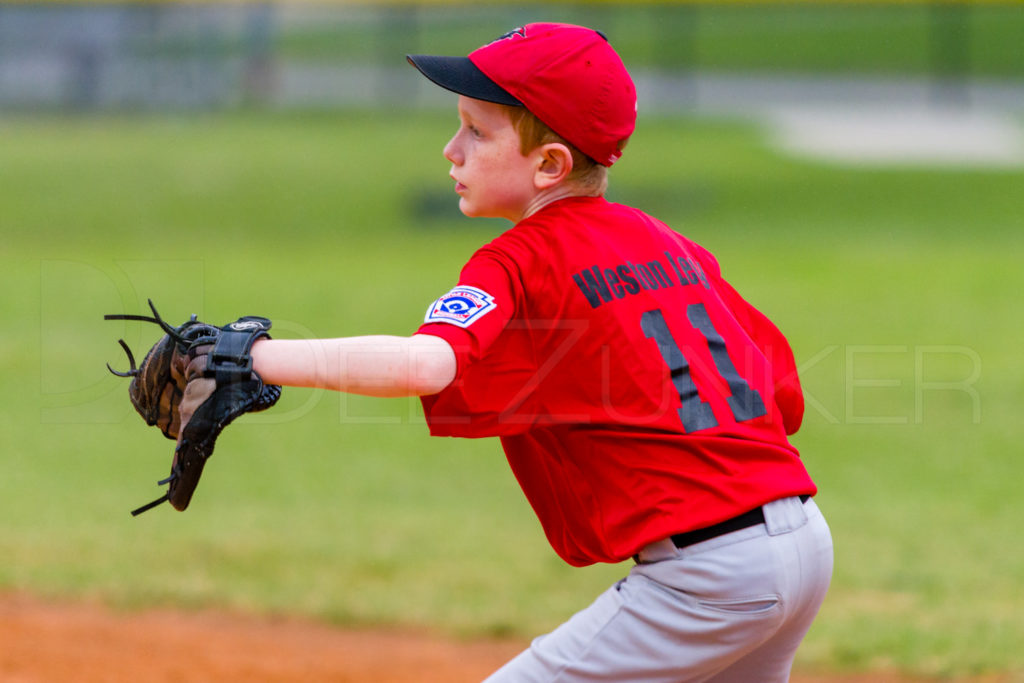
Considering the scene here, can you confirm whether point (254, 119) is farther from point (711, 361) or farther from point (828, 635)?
point (711, 361)

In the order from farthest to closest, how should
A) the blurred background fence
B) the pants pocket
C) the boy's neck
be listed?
the blurred background fence < the boy's neck < the pants pocket

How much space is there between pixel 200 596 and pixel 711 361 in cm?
331

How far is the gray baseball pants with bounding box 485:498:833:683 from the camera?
2.04 meters

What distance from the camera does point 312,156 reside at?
20422mm

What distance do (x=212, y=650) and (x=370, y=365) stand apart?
2.77 metres

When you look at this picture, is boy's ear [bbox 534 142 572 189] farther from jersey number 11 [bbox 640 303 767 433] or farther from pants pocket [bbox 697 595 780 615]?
pants pocket [bbox 697 595 780 615]

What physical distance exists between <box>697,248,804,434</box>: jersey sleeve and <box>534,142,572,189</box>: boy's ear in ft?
1.11

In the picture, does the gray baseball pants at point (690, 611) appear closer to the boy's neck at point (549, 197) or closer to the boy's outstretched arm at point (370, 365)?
the boy's outstretched arm at point (370, 365)

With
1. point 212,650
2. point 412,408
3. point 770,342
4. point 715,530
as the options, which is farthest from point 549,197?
point 412,408

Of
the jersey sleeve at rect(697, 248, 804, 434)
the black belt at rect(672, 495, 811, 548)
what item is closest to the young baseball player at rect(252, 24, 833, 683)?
the black belt at rect(672, 495, 811, 548)

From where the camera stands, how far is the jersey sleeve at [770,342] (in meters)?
2.37

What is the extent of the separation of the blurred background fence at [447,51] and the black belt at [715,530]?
50.7 ft

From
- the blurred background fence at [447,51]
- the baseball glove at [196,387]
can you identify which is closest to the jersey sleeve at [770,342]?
the baseball glove at [196,387]

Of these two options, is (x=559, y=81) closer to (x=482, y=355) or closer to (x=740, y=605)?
(x=482, y=355)
